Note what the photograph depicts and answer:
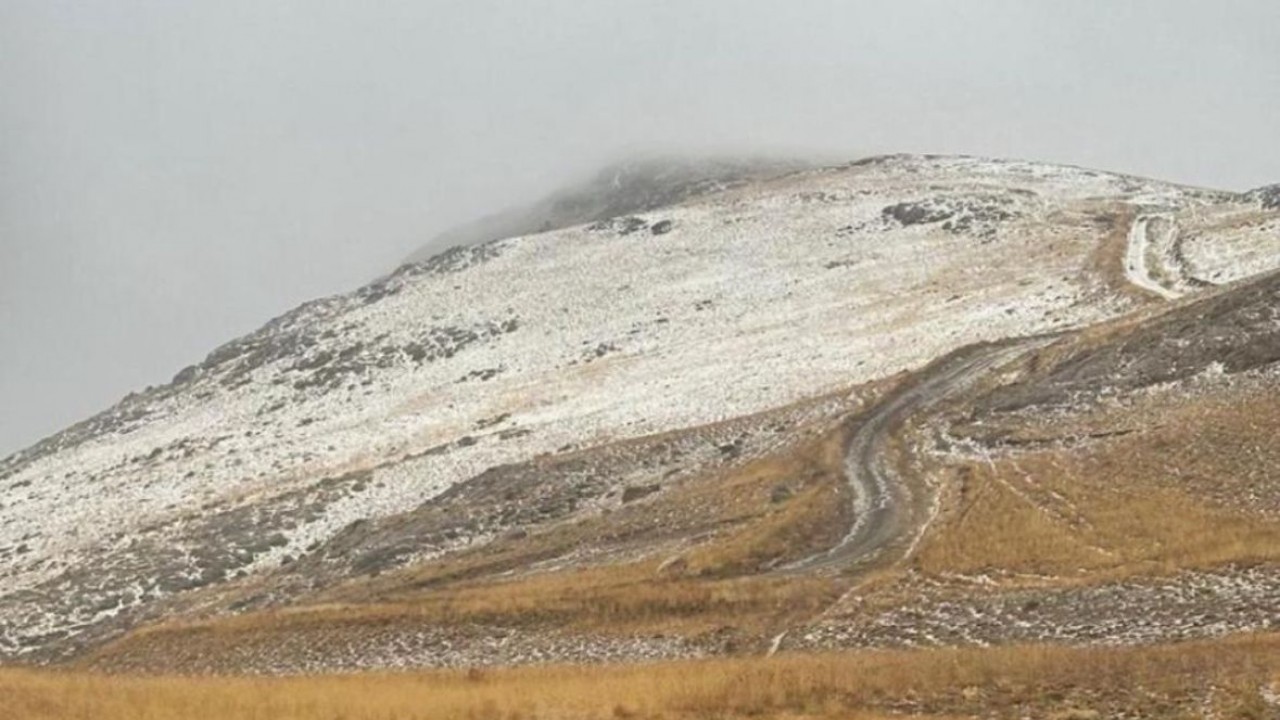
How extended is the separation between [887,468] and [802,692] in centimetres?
2311

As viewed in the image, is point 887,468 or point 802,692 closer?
point 802,692

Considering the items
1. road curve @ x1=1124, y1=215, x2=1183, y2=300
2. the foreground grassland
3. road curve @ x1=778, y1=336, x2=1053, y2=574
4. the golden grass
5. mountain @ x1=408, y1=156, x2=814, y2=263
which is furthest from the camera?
mountain @ x1=408, y1=156, x2=814, y2=263

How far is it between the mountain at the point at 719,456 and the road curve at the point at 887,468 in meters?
0.18

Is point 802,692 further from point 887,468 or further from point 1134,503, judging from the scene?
point 887,468

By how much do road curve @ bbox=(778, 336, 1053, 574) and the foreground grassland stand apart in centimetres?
1087

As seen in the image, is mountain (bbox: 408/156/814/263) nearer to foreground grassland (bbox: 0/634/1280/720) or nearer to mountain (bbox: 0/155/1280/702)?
mountain (bbox: 0/155/1280/702)

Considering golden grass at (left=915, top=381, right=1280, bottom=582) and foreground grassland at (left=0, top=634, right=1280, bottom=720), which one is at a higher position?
foreground grassland at (left=0, top=634, right=1280, bottom=720)

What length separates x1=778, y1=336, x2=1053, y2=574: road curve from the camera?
33156 mm

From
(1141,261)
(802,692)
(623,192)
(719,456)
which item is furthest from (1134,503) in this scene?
(623,192)

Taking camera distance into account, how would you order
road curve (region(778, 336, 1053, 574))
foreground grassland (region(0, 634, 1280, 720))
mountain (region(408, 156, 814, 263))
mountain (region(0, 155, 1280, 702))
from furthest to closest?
mountain (region(408, 156, 814, 263))
road curve (region(778, 336, 1053, 574))
mountain (region(0, 155, 1280, 702))
foreground grassland (region(0, 634, 1280, 720))

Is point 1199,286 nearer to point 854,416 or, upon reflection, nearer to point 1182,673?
point 854,416

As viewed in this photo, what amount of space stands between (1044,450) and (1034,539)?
25.4 feet

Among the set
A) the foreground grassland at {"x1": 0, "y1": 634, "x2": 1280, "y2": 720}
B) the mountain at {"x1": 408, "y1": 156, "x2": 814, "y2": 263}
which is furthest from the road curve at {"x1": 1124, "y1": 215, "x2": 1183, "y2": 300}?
the mountain at {"x1": 408, "y1": 156, "x2": 814, "y2": 263}

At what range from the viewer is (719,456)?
47.1m
